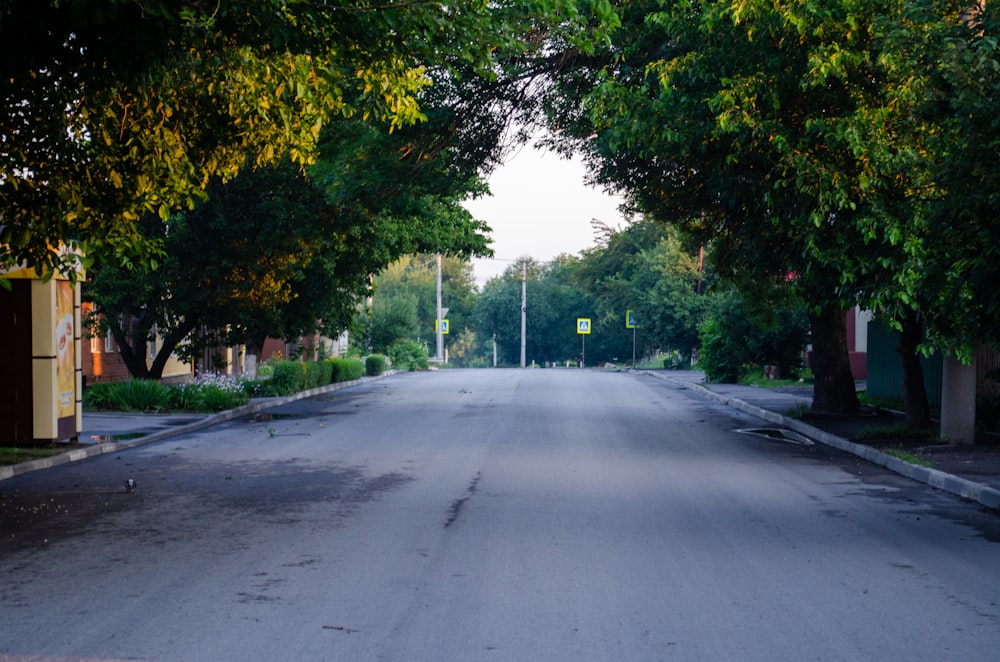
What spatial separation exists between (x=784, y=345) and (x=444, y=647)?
35.8m

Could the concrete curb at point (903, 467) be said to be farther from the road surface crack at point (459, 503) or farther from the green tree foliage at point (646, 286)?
the green tree foliage at point (646, 286)

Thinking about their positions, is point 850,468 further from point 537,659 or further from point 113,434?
point 113,434

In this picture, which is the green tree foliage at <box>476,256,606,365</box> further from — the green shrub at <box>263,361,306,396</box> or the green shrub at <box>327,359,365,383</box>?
the green shrub at <box>263,361,306,396</box>

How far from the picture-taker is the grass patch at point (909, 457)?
46.3ft

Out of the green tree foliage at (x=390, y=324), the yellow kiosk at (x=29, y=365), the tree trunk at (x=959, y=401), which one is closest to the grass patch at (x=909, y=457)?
the tree trunk at (x=959, y=401)

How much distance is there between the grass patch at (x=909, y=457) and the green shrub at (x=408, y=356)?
45622mm

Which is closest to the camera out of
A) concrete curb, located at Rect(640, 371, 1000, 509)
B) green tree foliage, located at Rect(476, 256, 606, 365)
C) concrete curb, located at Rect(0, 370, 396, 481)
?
concrete curb, located at Rect(640, 371, 1000, 509)

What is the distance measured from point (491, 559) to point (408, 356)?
176 ft

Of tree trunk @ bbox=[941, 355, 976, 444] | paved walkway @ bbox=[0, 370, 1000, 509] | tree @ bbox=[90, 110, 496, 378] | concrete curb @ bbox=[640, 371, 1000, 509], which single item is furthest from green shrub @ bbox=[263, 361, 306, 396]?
tree trunk @ bbox=[941, 355, 976, 444]

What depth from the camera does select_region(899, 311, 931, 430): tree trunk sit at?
58.7ft

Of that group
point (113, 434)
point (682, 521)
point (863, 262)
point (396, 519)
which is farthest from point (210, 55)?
point (113, 434)

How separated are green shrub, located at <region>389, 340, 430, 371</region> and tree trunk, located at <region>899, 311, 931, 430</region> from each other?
4351 cm

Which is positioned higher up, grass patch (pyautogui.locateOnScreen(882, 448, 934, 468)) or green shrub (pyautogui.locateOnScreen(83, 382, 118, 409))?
green shrub (pyautogui.locateOnScreen(83, 382, 118, 409))

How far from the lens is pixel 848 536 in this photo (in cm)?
951
